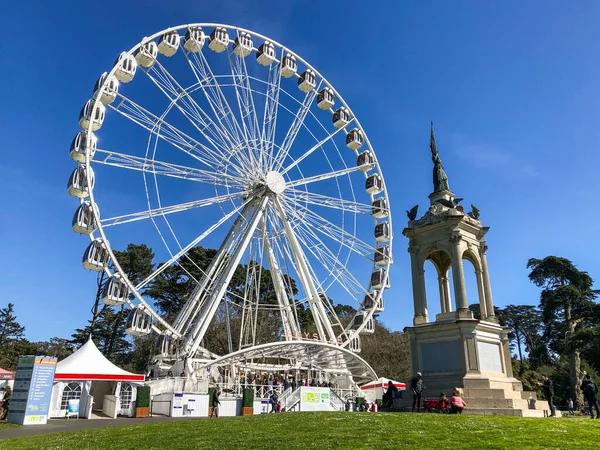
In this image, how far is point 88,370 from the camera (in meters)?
25.4

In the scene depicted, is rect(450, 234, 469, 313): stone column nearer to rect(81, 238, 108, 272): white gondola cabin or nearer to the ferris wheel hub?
the ferris wheel hub

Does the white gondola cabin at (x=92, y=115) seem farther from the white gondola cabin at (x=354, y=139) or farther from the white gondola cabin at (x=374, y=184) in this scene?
the white gondola cabin at (x=374, y=184)

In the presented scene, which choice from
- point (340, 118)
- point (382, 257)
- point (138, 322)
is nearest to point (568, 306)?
point (382, 257)

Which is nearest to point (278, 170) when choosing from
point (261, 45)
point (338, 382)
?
point (261, 45)

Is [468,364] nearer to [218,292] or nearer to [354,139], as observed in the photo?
[218,292]

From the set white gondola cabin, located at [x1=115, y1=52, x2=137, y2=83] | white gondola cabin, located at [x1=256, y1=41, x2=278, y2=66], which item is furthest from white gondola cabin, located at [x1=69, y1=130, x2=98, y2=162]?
white gondola cabin, located at [x1=256, y1=41, x2=278, y2=66]

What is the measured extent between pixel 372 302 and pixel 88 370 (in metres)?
19.2

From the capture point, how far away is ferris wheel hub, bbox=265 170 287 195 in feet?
103

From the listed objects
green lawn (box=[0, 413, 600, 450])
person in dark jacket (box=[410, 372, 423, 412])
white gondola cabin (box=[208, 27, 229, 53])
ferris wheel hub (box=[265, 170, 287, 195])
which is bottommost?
green lawn (box=[0, 413, 600, 450])

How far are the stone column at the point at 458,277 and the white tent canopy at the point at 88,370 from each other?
1729 cm

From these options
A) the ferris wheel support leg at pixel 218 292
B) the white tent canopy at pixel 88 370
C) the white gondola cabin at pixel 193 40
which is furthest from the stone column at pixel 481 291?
the white gondola cabin at pixel 193 40

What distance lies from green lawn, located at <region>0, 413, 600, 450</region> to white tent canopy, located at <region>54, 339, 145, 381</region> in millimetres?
12120

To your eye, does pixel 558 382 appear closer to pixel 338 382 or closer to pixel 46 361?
pixel 338 382

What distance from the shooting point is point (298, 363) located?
110ft
